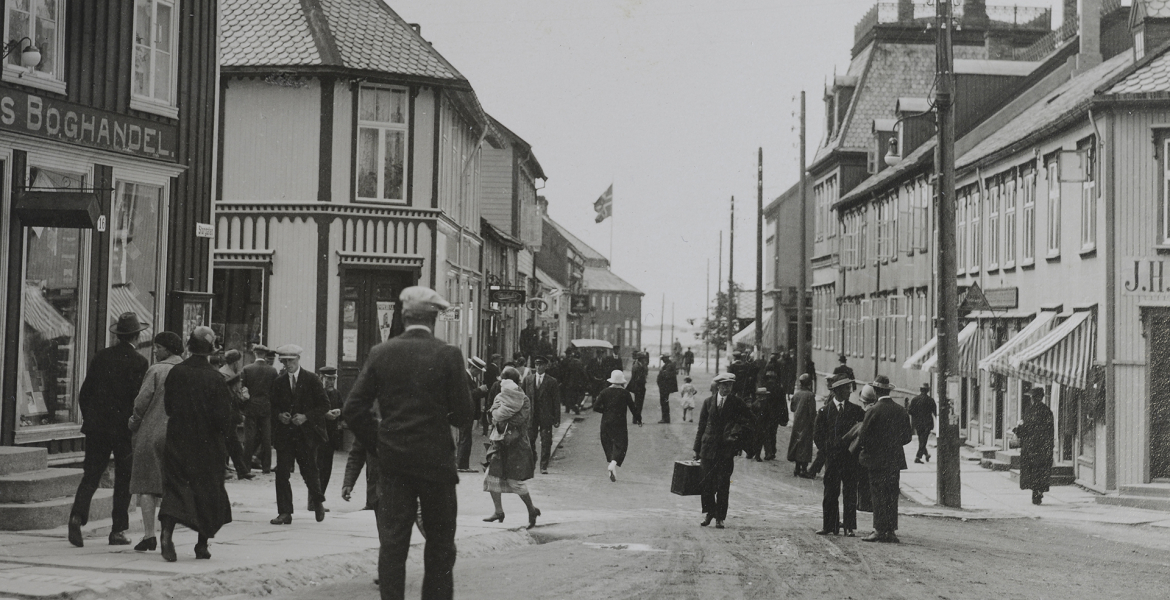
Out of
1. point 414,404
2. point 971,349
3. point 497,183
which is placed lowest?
point 414,404

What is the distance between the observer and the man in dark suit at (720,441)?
47.8 feet

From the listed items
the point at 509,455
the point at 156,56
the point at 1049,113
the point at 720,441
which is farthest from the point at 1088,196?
the point at 156,56

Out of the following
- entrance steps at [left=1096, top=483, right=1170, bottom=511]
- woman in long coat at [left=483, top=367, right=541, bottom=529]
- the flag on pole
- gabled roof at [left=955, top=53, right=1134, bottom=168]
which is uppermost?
the flag on pole

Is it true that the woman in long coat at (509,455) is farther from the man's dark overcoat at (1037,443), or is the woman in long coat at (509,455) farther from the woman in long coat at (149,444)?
the man's dark overcoat at (1037,443)

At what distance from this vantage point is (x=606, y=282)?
4604 inches

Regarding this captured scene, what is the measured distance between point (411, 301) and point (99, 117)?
8255 mm

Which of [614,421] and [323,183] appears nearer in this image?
[614,421]

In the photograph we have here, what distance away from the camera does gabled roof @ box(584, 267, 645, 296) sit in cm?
11431

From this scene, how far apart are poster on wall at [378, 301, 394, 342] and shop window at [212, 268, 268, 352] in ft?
6.83

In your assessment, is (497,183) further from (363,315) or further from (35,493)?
(35,493)

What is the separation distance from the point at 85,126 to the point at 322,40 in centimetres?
1058

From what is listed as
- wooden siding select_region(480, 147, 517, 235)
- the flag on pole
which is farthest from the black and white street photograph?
the flag on pole

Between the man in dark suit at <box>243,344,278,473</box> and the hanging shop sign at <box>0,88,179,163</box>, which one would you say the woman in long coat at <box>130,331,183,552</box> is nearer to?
the hanging shop sign at <box>0,88,179,163</box>

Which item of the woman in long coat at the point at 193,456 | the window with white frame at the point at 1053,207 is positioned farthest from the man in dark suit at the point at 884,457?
the window with white frame at the point at 1053,207
